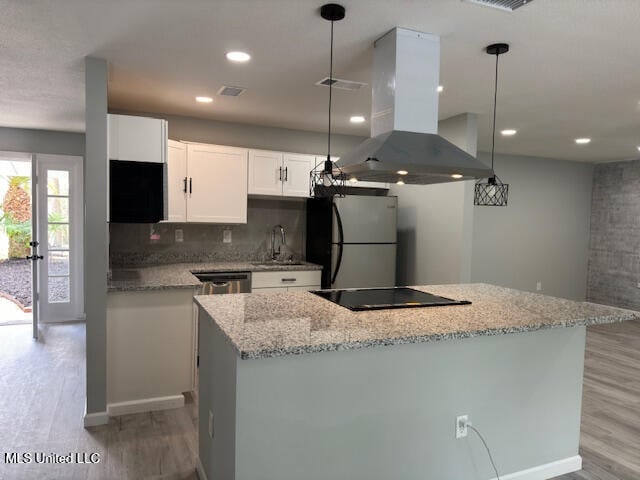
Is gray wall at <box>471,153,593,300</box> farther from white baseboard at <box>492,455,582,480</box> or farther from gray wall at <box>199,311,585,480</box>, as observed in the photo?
gray wall at <box>199,311,585,480</box>

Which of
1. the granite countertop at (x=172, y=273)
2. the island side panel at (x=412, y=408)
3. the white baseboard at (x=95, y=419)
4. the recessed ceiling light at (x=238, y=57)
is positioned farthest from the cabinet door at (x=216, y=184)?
the island side panel at (x=412, y=408)

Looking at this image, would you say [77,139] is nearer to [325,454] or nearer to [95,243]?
[95,243]

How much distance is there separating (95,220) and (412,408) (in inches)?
86.6

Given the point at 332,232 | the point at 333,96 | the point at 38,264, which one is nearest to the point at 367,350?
the point at 333,96

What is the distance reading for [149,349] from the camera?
319cm

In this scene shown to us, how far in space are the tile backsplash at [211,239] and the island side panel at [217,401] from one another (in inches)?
91.9

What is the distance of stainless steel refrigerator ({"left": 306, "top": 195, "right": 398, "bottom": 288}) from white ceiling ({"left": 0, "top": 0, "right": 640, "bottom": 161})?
90 centimetres

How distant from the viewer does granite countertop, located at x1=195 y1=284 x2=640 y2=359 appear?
5.55 ft

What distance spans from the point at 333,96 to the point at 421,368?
238cm

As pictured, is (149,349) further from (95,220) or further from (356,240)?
(356,240)

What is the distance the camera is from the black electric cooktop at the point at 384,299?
2375mm

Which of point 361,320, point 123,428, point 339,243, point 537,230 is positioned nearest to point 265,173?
point 339,243

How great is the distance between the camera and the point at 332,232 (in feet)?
15.0

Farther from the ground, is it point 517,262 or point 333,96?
point 333,96
